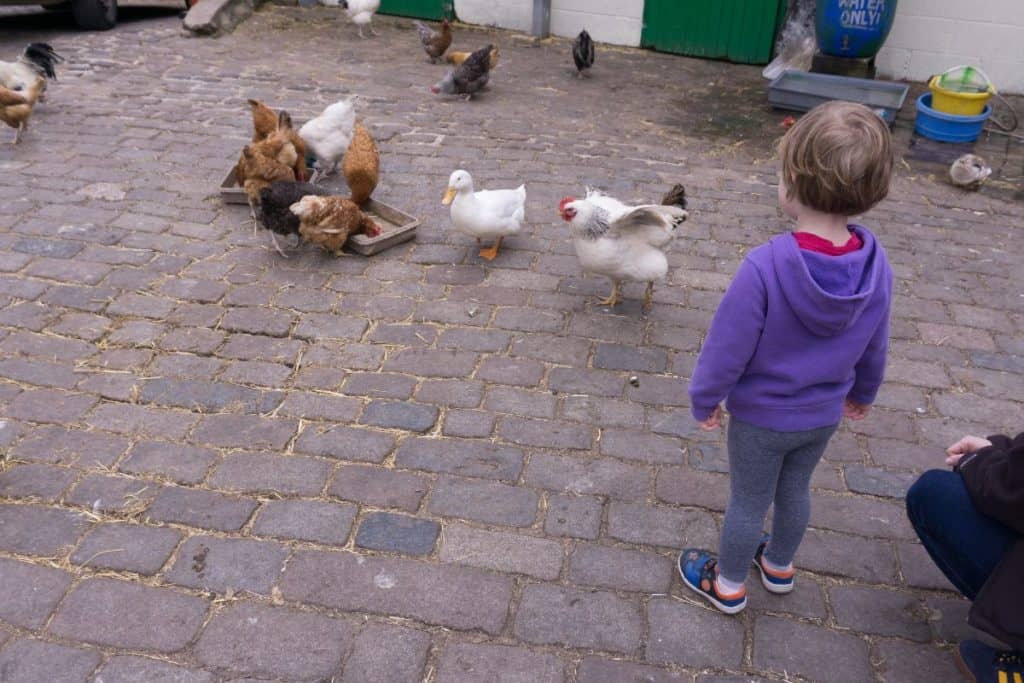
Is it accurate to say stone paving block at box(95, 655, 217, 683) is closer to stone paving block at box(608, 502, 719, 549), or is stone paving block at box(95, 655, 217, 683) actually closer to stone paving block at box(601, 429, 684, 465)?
stone paving block at box(608, 502, 719, 549)

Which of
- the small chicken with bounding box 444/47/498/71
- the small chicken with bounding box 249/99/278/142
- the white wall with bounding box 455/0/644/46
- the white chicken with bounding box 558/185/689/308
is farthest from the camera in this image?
the white wall with bounding box 455/0/644/46

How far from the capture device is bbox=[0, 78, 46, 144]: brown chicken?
615cm

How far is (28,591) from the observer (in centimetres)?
265

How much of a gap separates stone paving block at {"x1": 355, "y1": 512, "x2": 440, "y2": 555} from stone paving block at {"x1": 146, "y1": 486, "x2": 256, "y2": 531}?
46 cm

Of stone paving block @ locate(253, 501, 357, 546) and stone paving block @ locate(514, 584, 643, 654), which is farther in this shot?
stone paving block @ locate(253, 501, 357, 546)

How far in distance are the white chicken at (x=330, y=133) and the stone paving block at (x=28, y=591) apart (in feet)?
12.5

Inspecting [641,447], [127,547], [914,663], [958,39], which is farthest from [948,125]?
[127,547]

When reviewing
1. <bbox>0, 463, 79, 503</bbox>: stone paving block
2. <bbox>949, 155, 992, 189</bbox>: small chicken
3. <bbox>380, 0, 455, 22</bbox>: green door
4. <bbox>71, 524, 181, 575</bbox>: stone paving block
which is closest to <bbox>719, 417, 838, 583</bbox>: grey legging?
<bbox>71, 524, 181, 575</bbox>: stone paving block

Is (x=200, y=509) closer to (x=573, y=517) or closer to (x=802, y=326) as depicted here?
(x=573, y=517)

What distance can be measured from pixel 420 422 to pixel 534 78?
6.17m

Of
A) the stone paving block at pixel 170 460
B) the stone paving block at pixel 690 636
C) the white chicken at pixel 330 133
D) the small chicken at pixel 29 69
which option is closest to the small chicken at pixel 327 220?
the white chicken at pixel 330 133

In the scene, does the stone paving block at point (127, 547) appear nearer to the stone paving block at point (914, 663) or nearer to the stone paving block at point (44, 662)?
the stone paving block at point (44, 662)

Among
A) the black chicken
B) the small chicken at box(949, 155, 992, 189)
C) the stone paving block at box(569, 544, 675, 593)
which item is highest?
the black chicken

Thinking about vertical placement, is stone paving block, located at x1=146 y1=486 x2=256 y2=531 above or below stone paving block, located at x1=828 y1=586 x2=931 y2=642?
Result: above
